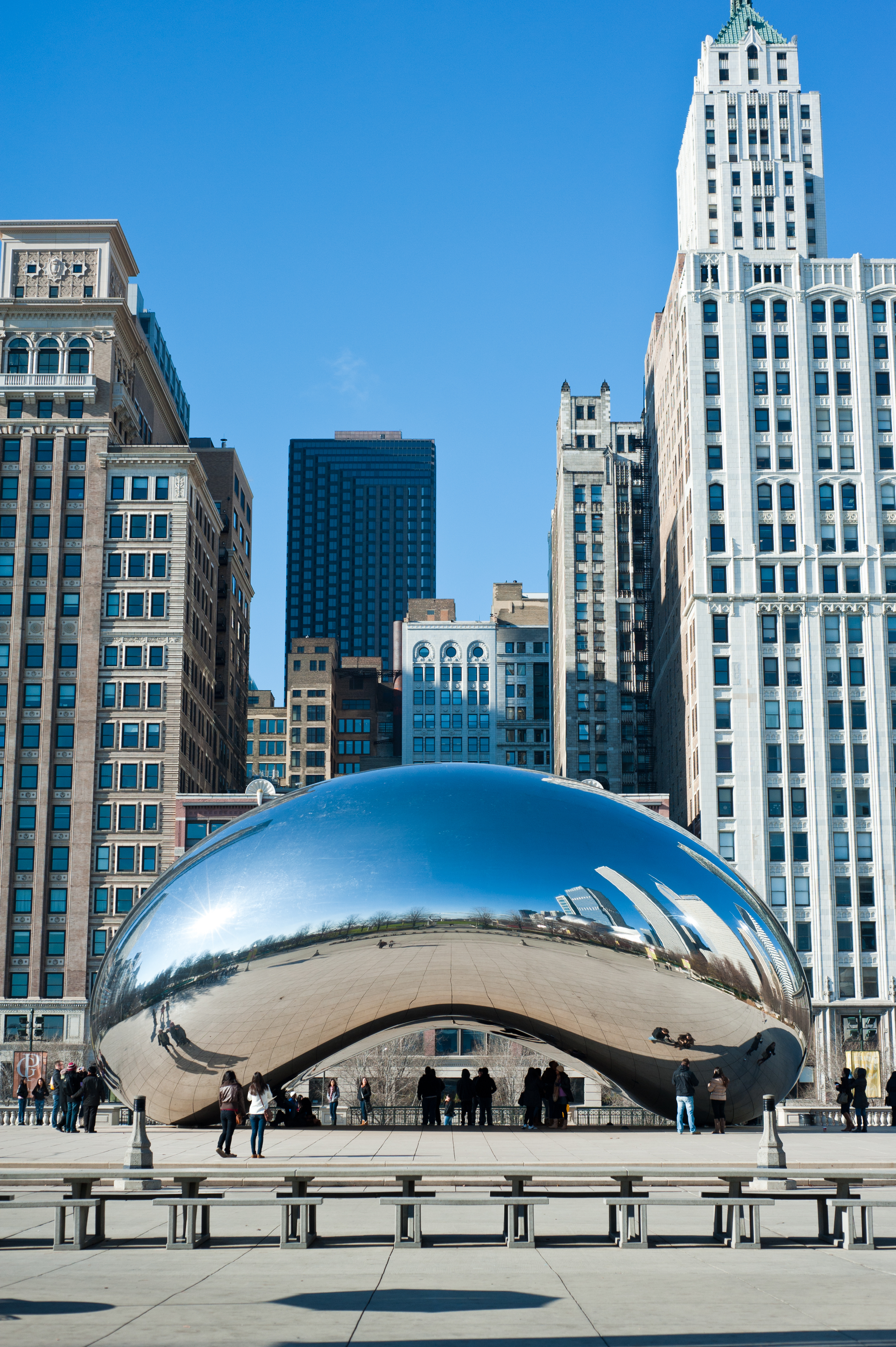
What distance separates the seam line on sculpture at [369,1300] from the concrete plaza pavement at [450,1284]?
0.10 feet

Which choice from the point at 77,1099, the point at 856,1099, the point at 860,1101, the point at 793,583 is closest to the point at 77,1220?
the point at 77,1099

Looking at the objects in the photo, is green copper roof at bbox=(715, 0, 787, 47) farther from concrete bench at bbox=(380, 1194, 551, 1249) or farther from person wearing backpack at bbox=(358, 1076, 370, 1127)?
concrete bench at bbox=(380, 1194, 551, 1249)

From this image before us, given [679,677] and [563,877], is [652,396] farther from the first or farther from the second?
[563,877]

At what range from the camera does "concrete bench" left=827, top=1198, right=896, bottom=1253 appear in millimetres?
13680

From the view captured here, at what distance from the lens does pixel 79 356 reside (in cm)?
9594

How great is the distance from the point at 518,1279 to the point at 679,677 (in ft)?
314

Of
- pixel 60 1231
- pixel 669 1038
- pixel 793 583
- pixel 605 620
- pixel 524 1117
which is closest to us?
pixel 60 1231

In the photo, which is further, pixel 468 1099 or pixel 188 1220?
pixel 468 1099

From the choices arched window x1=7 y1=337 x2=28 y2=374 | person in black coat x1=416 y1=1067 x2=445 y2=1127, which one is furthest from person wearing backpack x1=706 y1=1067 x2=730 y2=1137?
arched window x1=7 y1=337 x2=28 y2=374

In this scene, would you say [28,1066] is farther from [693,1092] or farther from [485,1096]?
[693,1092]

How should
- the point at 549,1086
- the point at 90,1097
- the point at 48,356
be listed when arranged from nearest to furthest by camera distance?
the point at 549,1086
the point at 90,1097
the point at 48,356

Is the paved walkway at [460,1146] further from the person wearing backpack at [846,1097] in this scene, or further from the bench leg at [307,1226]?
the bench leg at [307,1226]

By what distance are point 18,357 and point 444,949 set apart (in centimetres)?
8254

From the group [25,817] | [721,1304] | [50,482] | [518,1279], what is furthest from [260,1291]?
[50,482]
